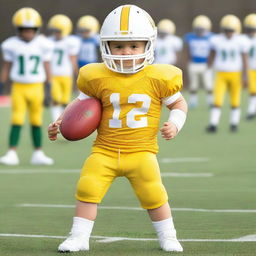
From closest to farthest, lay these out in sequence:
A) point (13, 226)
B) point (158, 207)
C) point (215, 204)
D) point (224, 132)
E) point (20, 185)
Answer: point (158, 207)
point (13, 226)
point (215, 204)
point (20, 185)
point (224, 132)

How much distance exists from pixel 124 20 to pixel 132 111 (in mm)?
587

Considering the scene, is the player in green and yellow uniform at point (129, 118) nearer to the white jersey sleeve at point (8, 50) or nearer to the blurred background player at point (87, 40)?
the white jersey sleeve at point (8, 50)

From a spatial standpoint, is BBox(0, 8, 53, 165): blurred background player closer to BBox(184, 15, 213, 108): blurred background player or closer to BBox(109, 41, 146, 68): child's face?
BBox(109, 41, 146, 68): child's face

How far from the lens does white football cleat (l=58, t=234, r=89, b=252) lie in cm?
617

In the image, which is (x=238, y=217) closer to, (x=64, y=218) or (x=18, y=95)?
(x=64, y=218)

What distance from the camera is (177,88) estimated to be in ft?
21.0

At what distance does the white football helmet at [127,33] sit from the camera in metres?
6.26

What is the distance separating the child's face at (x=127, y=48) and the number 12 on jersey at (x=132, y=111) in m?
0.21

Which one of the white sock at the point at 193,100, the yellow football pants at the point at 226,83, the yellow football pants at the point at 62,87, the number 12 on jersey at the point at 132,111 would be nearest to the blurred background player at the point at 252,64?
the yellow football pants at the point at 226,83

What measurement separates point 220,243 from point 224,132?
33.5 feet

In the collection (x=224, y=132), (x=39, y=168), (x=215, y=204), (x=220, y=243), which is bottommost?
(x=224, y=132)

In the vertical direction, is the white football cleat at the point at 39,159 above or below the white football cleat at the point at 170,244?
below

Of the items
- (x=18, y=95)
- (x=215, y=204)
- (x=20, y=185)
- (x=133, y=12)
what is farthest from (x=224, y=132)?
(x=133, y=12)

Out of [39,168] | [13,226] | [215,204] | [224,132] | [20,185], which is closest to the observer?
[13,226]
